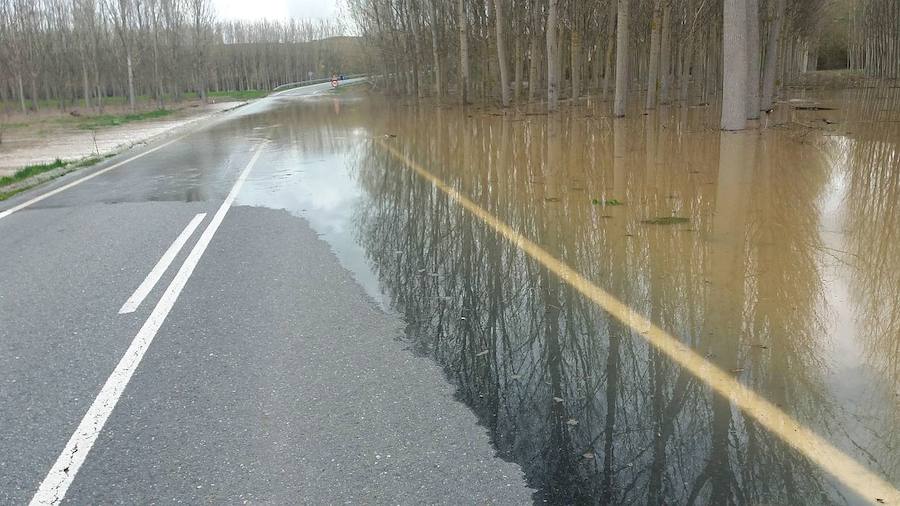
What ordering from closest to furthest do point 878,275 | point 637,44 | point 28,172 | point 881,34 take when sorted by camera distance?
point 878,275 < point 28,172 < point 637,44 < point 881,34

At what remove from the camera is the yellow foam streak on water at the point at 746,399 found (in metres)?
2.94

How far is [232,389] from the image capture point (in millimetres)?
4141

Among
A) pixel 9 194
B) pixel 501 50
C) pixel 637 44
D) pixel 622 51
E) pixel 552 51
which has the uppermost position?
pixel 637 44

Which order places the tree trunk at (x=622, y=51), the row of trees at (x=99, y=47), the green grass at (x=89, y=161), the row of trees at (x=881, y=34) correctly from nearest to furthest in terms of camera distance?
the green grass at (x=89, y=161) < the tree trunk at (x=622, y=51) < the row of trees at (x=881, y=34) < the row of trees at (x=99, y=47)

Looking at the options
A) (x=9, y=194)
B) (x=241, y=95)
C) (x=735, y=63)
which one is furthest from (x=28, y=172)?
(x=241, y=95)

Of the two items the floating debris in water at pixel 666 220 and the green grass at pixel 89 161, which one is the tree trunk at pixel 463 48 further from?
the floating debris in water at pixel 666 220

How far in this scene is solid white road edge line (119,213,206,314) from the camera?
18.9 feet

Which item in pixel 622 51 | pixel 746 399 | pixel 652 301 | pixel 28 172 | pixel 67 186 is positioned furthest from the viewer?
pixel 622 51

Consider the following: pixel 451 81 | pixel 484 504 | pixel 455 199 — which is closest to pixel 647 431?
pixel 484 504

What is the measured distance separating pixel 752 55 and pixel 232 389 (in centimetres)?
1762

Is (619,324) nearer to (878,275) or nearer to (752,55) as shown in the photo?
(878,275)

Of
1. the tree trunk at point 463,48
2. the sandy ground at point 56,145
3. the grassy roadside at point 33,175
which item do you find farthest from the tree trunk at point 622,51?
the sandy ground at point 56,145

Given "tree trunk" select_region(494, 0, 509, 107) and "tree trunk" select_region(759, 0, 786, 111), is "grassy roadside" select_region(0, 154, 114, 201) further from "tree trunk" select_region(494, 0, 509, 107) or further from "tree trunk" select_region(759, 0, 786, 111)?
"tree trunk" select_region(759, 0, 786, 111)

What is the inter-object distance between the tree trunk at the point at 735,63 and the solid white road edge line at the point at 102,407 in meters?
13.0
